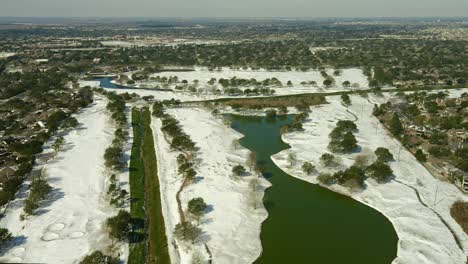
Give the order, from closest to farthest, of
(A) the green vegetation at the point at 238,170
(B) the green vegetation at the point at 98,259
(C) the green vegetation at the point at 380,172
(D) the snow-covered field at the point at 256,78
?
(B) the green vegetation at the point at 98,259 < (C) the green vegetation at the point at 380,172 < (A) the green vegetation at the point at 238,170 < (D) the snow-covered field at the point at 256,78

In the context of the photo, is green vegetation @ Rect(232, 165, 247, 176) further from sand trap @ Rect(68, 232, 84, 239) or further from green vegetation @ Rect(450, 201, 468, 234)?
green vegetation @ Rect(450, 201, 468, 234)

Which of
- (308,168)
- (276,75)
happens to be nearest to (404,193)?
(308,168)

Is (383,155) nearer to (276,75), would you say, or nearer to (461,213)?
(461,213)

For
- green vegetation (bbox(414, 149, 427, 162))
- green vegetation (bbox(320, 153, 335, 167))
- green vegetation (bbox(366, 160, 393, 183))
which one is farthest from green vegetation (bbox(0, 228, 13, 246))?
green vegetation (bbox(414, 149, 427, 162))

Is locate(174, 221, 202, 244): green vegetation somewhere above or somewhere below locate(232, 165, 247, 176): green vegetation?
below

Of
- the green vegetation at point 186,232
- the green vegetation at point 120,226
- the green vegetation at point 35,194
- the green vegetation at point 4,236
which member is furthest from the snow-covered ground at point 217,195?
the green vegetation at point 4,236

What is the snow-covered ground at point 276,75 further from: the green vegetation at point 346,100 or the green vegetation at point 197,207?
the green vegetation at point 197,207
